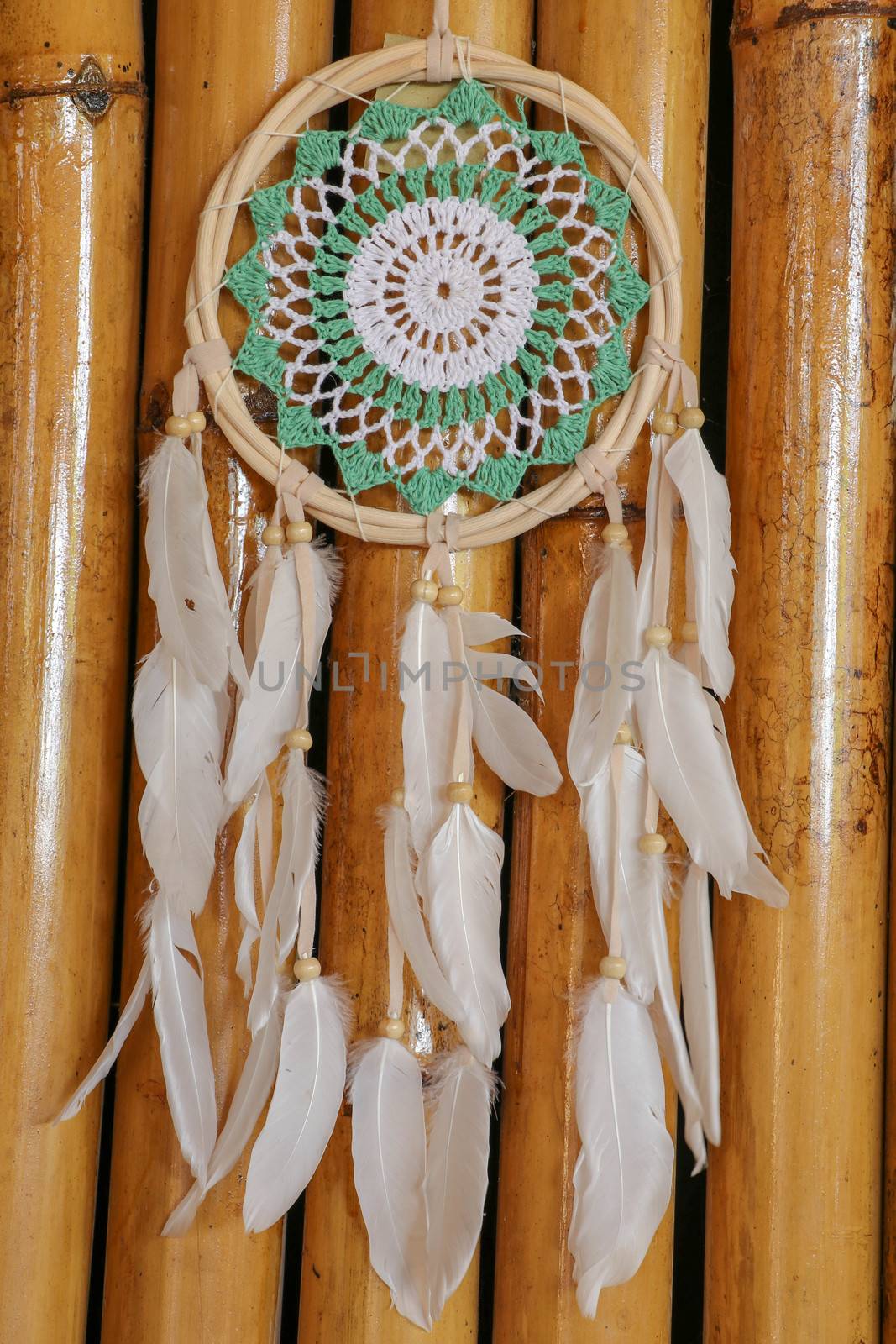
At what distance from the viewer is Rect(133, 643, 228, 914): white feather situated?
832mm

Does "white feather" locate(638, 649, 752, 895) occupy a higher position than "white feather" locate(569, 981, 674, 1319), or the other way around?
"white feather" locate(638, 649, 752, 895)

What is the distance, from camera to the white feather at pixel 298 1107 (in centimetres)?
81

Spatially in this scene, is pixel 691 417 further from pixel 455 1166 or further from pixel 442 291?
pixel 455 1166

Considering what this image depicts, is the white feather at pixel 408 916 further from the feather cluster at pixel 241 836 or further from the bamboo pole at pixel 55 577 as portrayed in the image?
the bamboo pole at pixel 55 577

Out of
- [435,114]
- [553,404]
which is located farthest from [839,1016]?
[435,114]

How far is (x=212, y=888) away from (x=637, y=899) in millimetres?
320

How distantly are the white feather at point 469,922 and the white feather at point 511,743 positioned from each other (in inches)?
1.7

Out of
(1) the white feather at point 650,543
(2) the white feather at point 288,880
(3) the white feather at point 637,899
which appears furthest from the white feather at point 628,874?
(2) the white feather at point 288,880

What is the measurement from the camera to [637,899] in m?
0.84

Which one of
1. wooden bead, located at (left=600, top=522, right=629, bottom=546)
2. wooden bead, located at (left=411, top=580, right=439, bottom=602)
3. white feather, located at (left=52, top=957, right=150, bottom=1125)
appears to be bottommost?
white feather, located at (left=52, top=957, right=150, bottom=1125)

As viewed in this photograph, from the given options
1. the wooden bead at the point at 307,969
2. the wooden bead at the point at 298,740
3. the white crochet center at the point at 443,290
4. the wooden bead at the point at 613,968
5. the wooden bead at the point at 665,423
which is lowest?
the wooden bead at the point at 307,969

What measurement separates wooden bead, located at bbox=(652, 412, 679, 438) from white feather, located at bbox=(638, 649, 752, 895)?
0.54 ft

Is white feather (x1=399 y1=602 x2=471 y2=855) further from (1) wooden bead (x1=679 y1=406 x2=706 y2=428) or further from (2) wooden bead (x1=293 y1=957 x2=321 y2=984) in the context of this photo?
(1) wooden bead (x1=679 y1=406 x2=706 y2=428)

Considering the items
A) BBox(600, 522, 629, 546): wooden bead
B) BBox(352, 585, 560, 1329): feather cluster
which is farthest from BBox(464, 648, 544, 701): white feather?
BBox(600, 522, 629, 546): wooden bead
